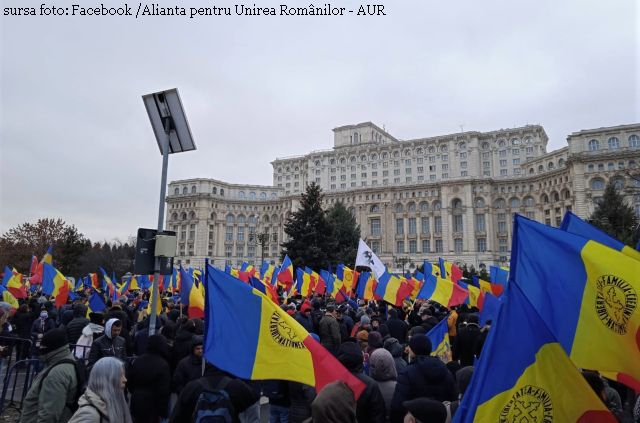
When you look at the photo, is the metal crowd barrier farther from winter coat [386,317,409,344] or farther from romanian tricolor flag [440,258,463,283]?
romanian tricolor flag [440,258,463,283]

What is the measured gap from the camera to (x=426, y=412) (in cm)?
291

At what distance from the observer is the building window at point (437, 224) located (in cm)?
7850

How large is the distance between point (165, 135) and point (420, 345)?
4.36 m

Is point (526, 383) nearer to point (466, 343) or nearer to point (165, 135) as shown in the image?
point (165, 135)

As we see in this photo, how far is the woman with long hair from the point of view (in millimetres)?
3135

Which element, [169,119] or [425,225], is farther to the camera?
[425,225]

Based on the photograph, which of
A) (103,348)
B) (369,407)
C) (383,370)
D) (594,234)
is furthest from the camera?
(103,348)

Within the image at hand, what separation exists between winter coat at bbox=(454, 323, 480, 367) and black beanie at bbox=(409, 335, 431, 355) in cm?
355

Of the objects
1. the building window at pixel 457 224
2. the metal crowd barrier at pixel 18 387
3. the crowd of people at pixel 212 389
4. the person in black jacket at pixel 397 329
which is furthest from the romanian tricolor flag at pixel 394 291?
the building window at pixel 457 224

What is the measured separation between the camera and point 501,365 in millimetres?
2719

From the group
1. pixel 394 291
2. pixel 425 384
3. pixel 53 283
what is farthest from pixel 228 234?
pixel 425 384

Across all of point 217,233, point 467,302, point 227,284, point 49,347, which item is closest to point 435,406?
point 227,284

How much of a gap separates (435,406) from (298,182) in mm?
97530

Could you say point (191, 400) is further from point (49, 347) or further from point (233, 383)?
point (49, 347)
